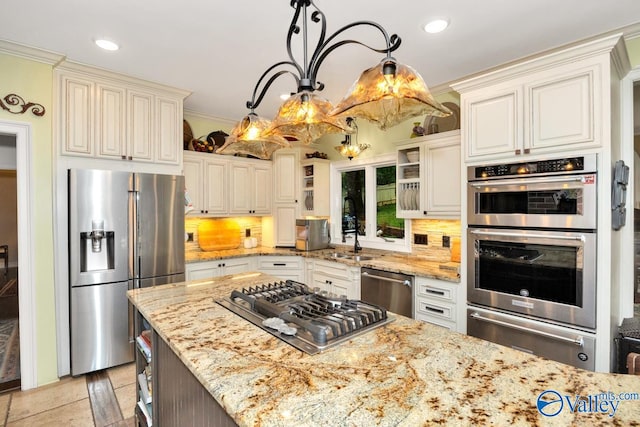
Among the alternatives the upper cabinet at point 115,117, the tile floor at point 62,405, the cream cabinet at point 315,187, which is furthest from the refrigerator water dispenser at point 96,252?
the cream cabinet at point 315,187

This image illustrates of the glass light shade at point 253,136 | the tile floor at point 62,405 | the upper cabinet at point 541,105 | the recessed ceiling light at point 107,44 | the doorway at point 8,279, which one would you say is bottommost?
the tile floor at point 62,405

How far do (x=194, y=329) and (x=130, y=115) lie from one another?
100 inches

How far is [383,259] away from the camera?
3.54m

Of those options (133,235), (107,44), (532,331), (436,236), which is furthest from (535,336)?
(107,44)

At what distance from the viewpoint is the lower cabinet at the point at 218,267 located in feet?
11.8

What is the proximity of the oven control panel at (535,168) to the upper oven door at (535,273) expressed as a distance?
1.32 feet

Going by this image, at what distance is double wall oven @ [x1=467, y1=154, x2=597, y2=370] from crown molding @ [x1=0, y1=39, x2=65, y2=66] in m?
3.46

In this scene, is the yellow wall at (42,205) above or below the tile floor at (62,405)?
above

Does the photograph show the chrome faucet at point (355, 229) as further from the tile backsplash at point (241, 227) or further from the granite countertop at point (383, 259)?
the tile backsplash at point (241, 227)

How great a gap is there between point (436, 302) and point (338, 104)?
204 centimetres

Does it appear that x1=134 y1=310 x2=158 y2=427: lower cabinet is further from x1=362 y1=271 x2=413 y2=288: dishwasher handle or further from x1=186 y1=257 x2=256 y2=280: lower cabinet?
x1=362 y1=271 x2=413 y2=288: dishwasher handle

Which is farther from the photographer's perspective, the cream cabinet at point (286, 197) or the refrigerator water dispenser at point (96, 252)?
the cream cabinet at point (286, 197)

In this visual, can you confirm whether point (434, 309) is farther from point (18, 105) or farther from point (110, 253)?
point (18, 105)

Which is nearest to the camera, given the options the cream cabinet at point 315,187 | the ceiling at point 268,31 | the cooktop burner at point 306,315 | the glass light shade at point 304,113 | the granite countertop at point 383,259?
the cooktop burner at point 306,315
